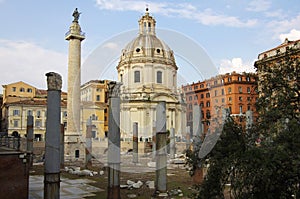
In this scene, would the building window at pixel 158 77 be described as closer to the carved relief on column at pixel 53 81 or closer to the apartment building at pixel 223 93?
the apartment building at pixel 223 93

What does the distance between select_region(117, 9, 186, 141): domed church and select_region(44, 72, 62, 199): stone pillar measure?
47704 millimetres

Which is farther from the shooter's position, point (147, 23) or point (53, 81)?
point (147, 23)

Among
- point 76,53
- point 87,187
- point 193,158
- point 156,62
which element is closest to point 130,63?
point 156,62

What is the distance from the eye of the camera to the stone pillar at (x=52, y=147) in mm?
10055

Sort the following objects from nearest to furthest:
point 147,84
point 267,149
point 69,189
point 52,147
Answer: point 267,149 → point 52,147 → point 69,189 → point 147,84

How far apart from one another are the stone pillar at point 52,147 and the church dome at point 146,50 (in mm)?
56368

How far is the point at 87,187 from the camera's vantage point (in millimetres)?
17953

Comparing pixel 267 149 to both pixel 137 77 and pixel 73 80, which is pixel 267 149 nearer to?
pixel 73 80

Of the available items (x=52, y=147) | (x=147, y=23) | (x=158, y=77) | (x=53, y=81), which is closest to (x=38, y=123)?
(x=158, y=77)

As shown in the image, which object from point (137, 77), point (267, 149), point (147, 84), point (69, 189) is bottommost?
point (69, 189)

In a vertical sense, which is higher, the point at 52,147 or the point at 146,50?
the point at 146,50

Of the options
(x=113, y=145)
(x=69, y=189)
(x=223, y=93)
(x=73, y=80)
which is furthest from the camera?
(x=223, y=93)

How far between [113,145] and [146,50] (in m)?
55.6

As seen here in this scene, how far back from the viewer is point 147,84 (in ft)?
213
